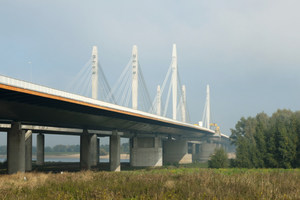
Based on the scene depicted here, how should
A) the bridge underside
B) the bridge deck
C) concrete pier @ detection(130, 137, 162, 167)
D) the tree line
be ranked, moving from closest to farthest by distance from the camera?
1. the bridge deck
2. the bridge underside
3. the tree line
4. concrete pier @ detection(130, 137, 162, 167)

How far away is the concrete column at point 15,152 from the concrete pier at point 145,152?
39637 mm

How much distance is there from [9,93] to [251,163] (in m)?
40.0

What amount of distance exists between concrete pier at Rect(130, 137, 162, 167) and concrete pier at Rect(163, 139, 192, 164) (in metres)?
21.1

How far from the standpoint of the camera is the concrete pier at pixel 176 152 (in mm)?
99938

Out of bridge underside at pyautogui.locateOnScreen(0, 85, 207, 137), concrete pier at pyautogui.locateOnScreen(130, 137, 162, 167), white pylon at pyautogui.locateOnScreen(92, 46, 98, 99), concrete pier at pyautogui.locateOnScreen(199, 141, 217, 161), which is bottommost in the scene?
concrete pier at pyautogui.locateOnScreen(199, 141, 217, 161)

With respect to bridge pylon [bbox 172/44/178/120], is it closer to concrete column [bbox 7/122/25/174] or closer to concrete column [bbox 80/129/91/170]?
concrete column [bbox 80/129/91/170]

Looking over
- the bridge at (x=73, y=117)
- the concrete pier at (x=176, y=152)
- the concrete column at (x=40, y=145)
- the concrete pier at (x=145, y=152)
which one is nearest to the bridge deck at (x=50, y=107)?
the bridge at (x=73, y=117)

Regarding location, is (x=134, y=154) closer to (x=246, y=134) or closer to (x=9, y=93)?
(x=246, y=134)

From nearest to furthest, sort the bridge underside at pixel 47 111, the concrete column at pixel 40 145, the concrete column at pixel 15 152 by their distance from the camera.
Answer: the bridge underside at pixel 47 111, the concrete column at pixel 15 152, the concrete column at pixel 40 145

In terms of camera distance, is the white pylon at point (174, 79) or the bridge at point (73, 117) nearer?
the bridge at point (73, 117)

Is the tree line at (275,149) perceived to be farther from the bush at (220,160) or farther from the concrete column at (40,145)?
the concrete column at (40,145)

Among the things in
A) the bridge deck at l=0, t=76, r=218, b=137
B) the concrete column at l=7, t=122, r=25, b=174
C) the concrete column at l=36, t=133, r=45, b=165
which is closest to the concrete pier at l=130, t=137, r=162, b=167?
the concrete column at l=36, t=133, r=45, b=165

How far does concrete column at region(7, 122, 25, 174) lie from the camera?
134 ft

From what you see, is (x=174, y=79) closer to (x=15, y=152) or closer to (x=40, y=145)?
(x=40, y=145)
